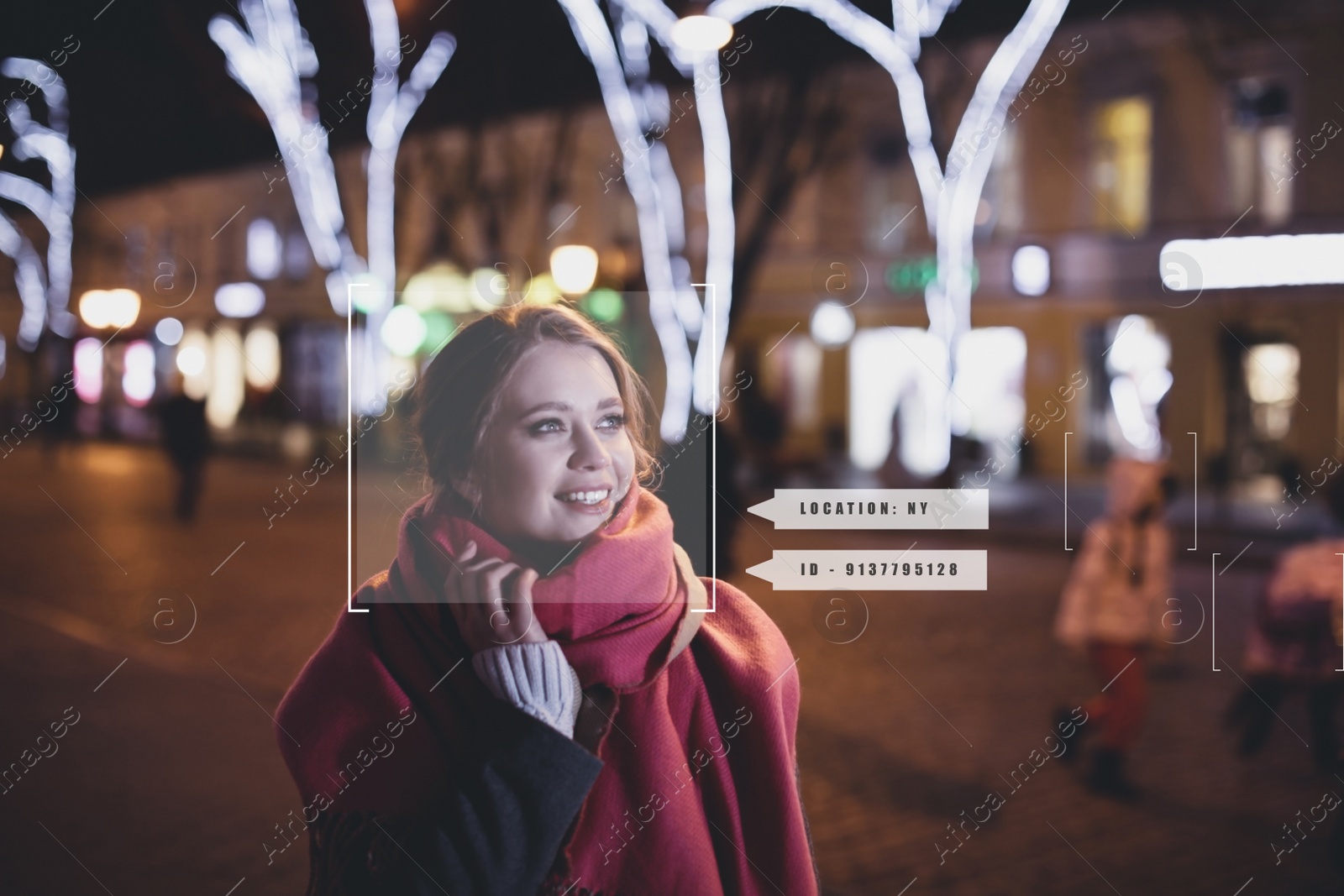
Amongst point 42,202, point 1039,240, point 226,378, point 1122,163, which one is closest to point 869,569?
point 42,202

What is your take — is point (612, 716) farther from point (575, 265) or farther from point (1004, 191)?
point (1004, 191)

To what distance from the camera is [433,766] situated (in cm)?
190

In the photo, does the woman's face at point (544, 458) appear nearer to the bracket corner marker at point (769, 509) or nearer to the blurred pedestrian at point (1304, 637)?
the bracket corner marker at point (769, 509)

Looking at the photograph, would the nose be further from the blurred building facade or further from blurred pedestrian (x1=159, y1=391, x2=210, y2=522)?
blurred pedestrian (x1=159, y1=391, x2=210, y2=522)

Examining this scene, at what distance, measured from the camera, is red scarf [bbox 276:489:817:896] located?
1.90m

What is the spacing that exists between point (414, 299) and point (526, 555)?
739 millimetres

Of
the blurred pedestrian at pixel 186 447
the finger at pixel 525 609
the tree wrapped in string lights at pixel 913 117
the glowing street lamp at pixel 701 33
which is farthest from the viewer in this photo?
the blurred pedestrian at pixel 186 447

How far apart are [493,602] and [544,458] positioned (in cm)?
24

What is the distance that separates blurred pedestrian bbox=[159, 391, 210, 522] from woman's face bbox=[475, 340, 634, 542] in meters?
15.1

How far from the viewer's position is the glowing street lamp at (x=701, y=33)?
9.11 m

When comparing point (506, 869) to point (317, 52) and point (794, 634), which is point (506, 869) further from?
point (317, 52)

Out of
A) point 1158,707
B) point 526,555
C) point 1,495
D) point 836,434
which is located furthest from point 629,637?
point 836,434

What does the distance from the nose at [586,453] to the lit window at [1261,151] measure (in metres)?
19.6

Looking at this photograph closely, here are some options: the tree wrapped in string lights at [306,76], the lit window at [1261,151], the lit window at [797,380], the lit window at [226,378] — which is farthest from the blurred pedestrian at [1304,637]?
the lit window at [226,378]
